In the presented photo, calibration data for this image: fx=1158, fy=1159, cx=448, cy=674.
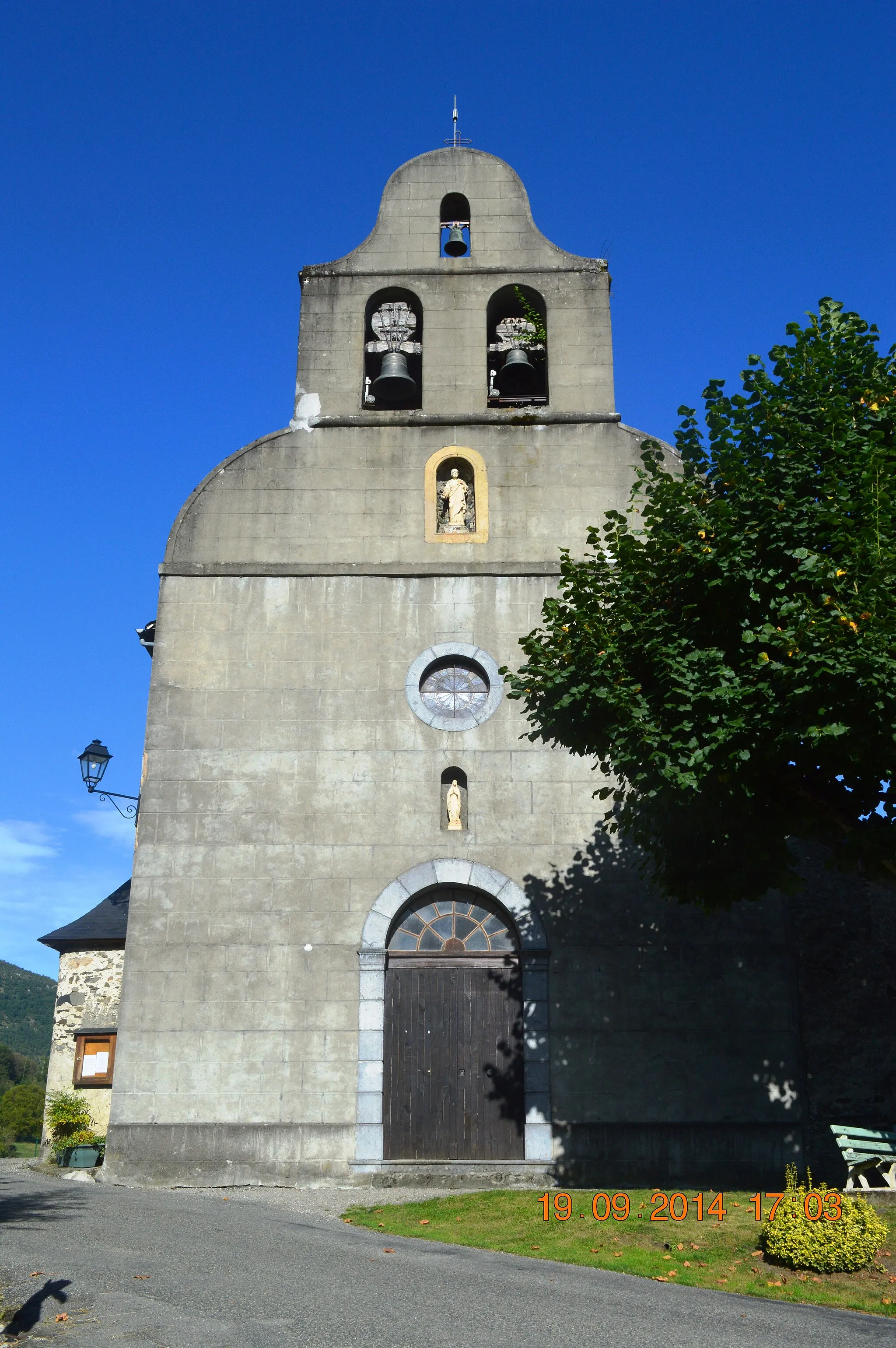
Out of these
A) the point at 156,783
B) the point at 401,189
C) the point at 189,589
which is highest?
the point at 401,189

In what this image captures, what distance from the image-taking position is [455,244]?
19672 millimetres

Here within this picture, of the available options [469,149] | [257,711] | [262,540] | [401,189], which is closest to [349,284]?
[401,189]

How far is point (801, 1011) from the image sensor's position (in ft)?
52.1

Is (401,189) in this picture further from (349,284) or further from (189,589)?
(189,589)

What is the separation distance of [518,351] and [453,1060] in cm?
1087

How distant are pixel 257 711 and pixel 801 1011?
8.62m

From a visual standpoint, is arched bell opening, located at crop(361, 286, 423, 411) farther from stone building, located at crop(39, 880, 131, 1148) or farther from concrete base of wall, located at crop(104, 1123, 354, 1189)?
concrete base of wall, located at crop(104, 1123, 354, 1189)

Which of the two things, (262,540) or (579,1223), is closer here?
(579,1223)

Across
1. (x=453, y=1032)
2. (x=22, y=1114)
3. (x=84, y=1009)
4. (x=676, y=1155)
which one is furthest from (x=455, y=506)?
(x=22, y=1114)

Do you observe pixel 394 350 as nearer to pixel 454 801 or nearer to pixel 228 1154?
pixel 454 801

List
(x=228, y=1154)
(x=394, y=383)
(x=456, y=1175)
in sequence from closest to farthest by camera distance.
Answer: (x=456, y=1175) → (x=228, y=1154) → (x=394, y=383)

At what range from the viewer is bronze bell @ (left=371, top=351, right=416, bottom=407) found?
60.1ft

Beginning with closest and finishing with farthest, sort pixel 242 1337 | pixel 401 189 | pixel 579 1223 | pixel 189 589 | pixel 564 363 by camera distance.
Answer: pixel 242 1337, pixel 579 1223, pixel 189 589, pixel 564 363, pixel 401 189
